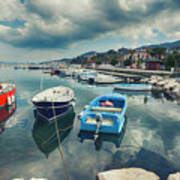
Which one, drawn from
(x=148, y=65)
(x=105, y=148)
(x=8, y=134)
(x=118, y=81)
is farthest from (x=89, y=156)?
(x=148, y=65)

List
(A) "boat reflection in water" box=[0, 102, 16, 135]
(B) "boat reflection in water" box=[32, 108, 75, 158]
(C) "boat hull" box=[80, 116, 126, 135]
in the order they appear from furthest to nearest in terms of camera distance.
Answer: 1. (A) "boat reflection in water" box=[0, 102, 16, 135]
2. (C) "boat hull" box=[80, 116, 126, 135]
3. (B) "boat reflection in water" box=[32, 108, 75, 158]

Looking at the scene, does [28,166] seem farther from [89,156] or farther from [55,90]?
[55,90]

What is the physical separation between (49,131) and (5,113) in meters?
12.2

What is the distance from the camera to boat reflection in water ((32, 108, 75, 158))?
46.2 ft

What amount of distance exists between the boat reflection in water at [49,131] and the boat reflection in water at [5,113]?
4666 millimetres

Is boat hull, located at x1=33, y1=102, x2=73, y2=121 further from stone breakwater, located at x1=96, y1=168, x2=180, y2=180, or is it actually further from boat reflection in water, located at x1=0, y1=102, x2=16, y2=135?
stone breakwater, located at x1=96, y1=168, x2=180, y2=180

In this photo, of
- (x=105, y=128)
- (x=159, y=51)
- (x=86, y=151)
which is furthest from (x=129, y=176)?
(x=159, y=51)

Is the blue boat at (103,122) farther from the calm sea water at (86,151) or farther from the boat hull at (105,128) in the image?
the calm sea water at (86,151)

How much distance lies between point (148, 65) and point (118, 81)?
5067 cm

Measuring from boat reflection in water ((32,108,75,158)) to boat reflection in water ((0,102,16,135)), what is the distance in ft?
15.3

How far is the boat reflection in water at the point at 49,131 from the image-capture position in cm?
1408

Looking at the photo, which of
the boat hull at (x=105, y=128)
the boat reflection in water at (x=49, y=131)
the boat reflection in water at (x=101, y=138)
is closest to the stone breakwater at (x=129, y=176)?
the boat reflection in water at (x=101, y=138)

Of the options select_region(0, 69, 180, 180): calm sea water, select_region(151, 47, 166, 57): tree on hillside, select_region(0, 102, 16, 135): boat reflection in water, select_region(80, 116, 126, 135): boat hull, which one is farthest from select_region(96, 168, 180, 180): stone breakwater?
select_region(151, 47, 166, 57): tree on hillside

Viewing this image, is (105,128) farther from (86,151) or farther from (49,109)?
(49,109)
